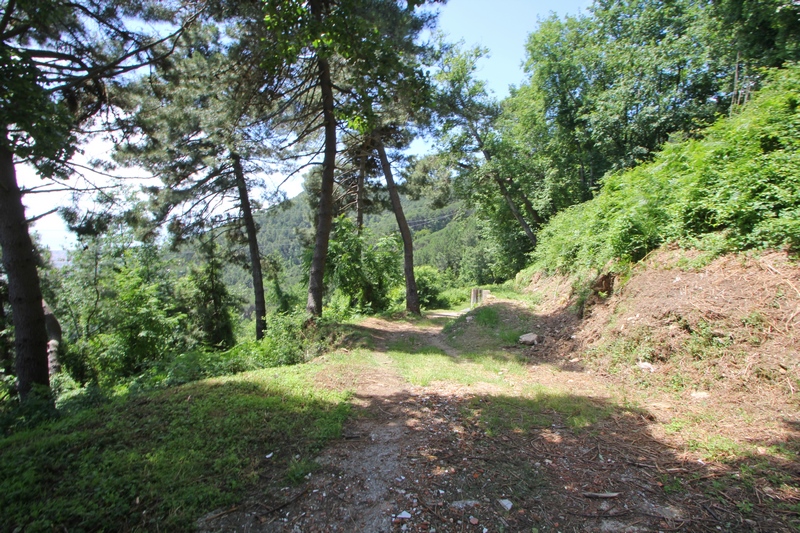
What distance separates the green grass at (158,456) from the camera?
239 centimetres

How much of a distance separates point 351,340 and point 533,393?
15.1 ft

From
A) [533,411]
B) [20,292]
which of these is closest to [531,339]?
[533,411]

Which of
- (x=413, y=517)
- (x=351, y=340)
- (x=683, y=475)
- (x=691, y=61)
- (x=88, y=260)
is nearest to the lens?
(x=413, y=517)

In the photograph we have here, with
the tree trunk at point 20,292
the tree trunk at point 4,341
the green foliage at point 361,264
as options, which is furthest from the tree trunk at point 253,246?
the tree trunk at point 20,292

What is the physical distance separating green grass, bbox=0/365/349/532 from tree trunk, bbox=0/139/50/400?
2.61 m

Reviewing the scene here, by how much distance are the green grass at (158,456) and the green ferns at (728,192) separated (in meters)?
6.08

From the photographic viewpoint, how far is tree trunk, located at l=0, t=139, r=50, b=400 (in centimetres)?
591

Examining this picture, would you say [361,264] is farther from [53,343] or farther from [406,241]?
[53,343]

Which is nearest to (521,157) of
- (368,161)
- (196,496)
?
(368,161)

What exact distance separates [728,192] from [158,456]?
8.00 meters

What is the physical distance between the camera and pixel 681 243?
5988 millimetres

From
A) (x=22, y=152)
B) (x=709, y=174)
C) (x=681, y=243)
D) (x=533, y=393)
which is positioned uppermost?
(x=22, y=152)

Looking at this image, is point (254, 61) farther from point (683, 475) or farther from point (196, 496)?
point (683, 475)

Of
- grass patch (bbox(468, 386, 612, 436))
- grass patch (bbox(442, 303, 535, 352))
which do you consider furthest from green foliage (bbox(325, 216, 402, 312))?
grass patch (bbox(468, 386, 612, 436))
